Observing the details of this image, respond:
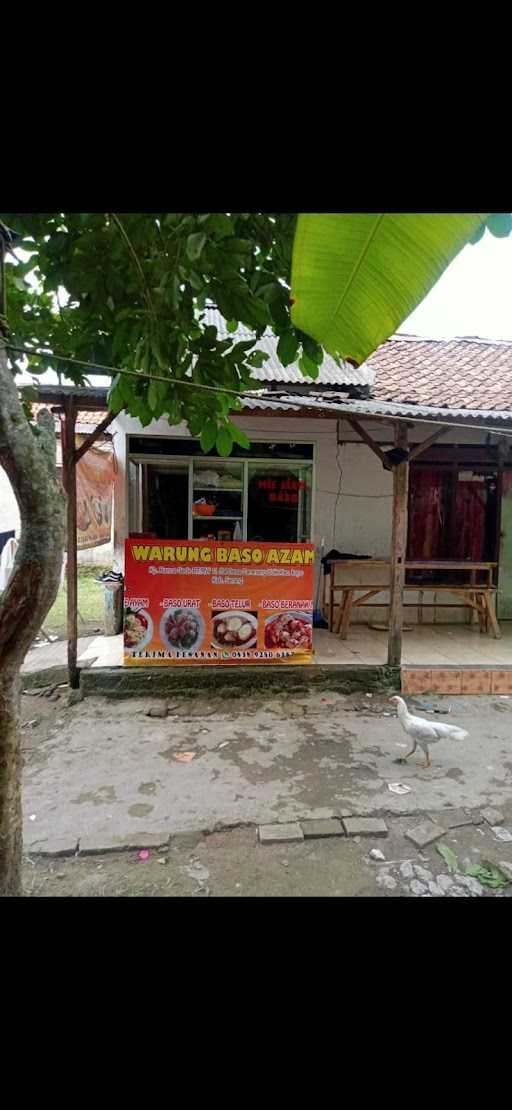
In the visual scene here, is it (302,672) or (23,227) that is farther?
(302,672)

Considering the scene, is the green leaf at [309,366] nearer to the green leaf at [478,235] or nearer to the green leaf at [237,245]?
the green leaf at [237,245]

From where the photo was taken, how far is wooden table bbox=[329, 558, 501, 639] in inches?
266

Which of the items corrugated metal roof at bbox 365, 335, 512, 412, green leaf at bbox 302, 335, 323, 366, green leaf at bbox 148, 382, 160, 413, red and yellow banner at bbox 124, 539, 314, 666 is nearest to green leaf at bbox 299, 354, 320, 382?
green leaf at bbox 302, 335, 323, 366

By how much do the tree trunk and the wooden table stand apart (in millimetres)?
5345

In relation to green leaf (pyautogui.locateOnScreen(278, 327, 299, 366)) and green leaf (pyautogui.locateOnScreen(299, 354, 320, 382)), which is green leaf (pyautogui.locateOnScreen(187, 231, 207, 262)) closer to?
green leaf (pyautogui.locateOnScreen(278, 327, 299, 366))

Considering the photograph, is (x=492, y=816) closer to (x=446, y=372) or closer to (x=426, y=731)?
(x=426, y=731)

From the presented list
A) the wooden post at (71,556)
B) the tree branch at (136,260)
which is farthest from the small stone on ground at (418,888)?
the wooden post at (71,556)

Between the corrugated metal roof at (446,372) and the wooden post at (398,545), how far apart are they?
52.0 inches

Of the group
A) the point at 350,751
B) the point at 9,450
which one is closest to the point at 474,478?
the point at 350,751

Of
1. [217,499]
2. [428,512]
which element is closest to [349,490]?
[428,512]

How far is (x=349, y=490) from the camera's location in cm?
765
